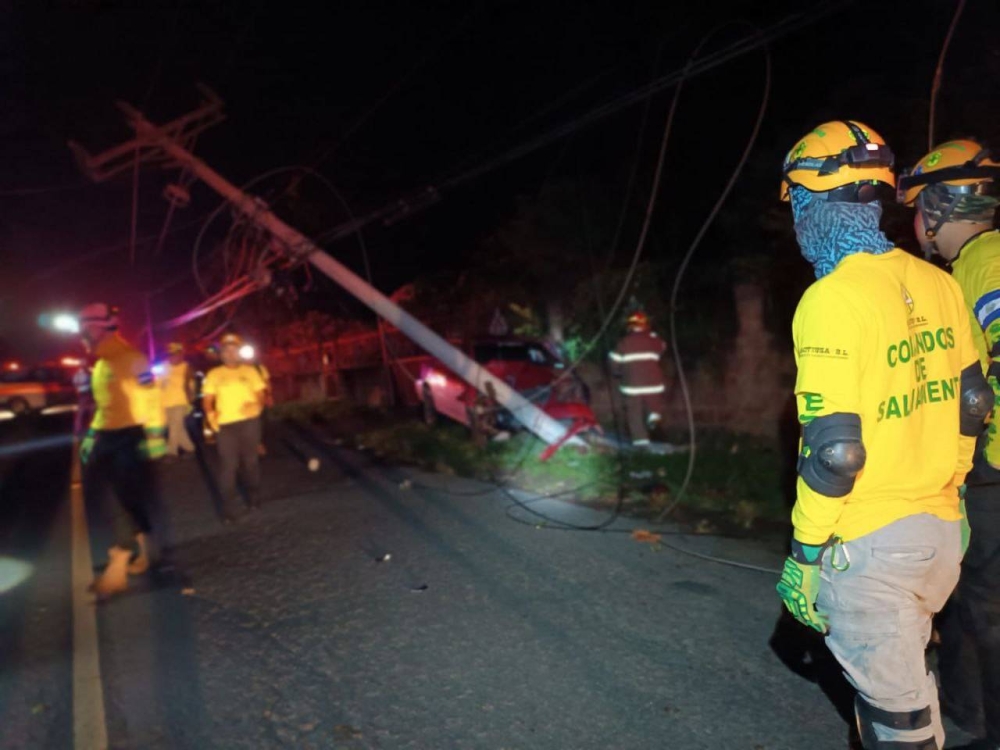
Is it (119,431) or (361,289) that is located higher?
(361,289)

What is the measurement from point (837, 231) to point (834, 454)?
71 cm

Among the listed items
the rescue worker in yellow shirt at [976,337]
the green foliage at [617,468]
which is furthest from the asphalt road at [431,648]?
the green foliage at [617,468]

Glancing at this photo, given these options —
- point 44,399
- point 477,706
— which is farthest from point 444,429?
point 44,399

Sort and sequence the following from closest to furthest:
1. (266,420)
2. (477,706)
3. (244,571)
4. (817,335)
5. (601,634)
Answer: (817,335), (477,706), (601,634), (244,571), (266,420)

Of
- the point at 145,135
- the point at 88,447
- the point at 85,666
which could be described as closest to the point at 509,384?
the point at 88,447

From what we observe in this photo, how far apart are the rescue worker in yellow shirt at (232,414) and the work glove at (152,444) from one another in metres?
1.43

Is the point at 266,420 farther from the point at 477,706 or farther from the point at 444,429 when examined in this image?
the point at 477,706

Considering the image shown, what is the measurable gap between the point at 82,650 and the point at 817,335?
466 cm

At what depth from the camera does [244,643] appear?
4297 millimetres

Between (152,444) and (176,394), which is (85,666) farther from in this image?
(176,394)

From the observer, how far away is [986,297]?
2.60m

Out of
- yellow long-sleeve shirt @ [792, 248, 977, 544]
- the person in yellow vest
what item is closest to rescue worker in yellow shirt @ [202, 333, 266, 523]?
the person in yellow vest

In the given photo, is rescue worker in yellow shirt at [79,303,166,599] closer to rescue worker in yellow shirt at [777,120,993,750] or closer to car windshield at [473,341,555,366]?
rescue worker in yellow shirt at [777,120,993,750]

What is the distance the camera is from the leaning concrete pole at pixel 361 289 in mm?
10219
